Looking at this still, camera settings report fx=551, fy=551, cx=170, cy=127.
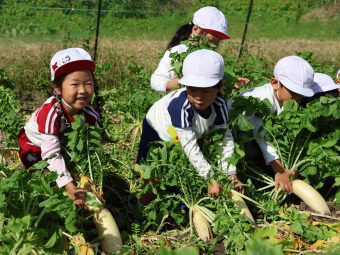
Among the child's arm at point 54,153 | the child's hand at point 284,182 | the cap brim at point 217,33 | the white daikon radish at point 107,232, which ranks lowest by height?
the white daikon radish at point 107,232

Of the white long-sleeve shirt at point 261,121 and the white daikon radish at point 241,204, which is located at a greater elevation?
the white long-sleeve shirt at point 261,121

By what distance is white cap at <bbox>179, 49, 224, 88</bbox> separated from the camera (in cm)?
376

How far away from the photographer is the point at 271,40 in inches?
598

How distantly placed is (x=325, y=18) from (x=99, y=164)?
16.7m

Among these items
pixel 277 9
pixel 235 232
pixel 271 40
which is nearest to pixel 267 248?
pixel 235 232

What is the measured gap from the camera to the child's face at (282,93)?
4465 mm

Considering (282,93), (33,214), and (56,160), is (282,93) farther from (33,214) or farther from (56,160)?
(33,214)

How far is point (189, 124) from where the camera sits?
12.9 ft

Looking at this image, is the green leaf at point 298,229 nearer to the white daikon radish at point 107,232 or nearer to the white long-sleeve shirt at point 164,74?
the white daikon radish at point 107,232

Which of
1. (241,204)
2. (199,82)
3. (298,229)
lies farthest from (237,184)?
(199,82)

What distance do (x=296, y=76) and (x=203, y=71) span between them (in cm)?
95

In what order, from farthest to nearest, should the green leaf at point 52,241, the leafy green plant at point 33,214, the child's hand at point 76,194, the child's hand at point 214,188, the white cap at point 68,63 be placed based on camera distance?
the child's hand at point 214,188
the white cap at point 68,63
the child's hand at point 76,194
the green leaf at point 52,241
the leafy green plant at point 33,214

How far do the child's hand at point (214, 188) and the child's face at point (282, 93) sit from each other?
1.08m

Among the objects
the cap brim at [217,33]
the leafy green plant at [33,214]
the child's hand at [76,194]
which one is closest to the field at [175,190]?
the leafy green plant at [33,214]
